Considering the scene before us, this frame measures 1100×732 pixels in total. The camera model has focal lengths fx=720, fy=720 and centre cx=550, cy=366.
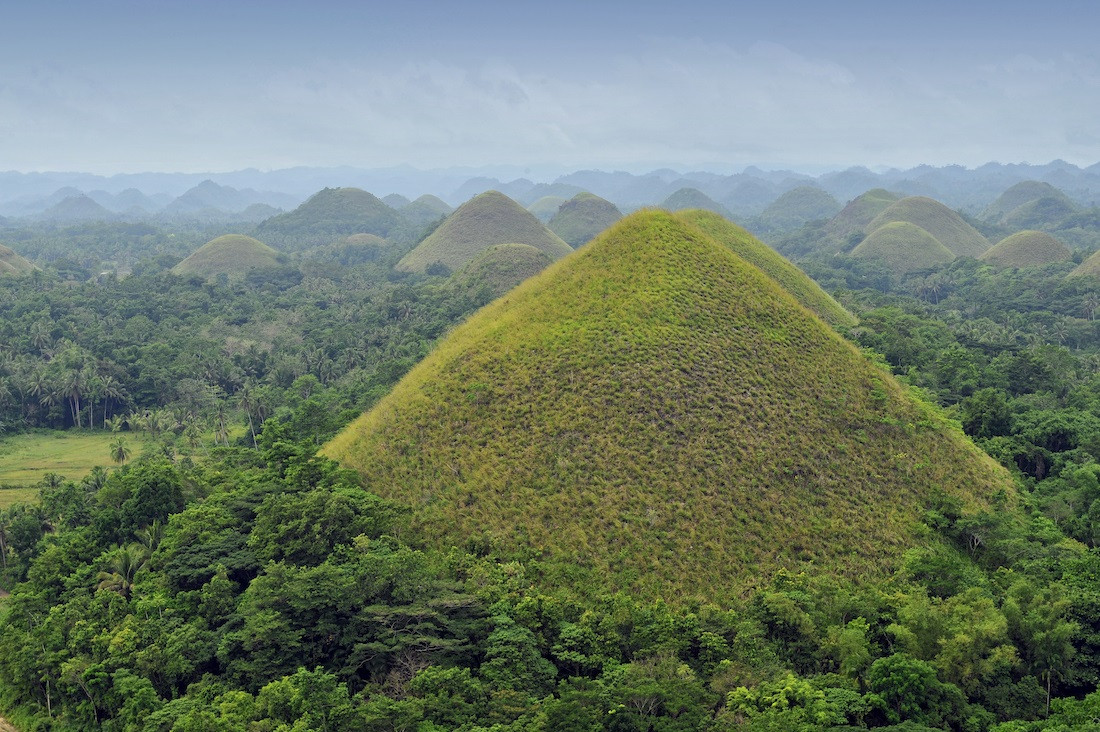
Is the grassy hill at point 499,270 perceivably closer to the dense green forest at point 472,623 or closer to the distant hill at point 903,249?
the dense green forest at point 472,623

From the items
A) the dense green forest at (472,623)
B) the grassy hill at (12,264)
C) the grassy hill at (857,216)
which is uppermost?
the grassy hill at (857,216)

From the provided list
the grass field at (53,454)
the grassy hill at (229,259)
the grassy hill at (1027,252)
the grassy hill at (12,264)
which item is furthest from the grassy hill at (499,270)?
the grassy hill at (1027,252)

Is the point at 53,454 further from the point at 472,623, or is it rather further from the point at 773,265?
A: the point at 773,265

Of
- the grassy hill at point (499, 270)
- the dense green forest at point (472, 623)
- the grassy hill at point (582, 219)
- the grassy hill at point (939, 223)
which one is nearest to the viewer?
the dense green forest at point (472, 623)

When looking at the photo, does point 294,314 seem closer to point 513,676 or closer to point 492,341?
point 492,341

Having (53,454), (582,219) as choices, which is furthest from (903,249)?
(53,454)

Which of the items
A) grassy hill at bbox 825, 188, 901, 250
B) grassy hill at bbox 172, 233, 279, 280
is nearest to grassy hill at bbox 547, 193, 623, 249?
grassy hill at bbox 825, 188, 901, 250
